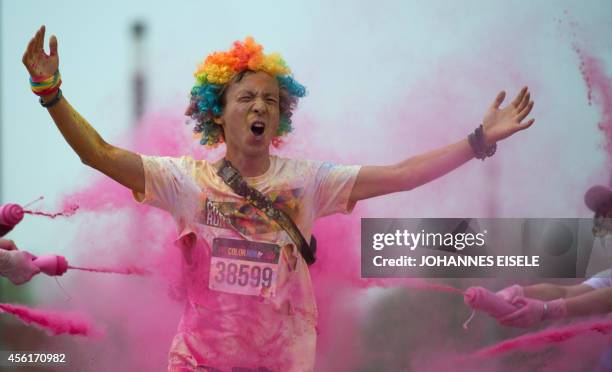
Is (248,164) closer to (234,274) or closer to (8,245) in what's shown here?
(234,274)

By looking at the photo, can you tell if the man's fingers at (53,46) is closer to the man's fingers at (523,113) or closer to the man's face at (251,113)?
the man's face at (251,113)

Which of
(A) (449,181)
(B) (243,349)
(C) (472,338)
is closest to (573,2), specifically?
(A) (449,181)

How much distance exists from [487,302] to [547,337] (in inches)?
16.8

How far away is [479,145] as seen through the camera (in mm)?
3857

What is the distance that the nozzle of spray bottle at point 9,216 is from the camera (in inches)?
164

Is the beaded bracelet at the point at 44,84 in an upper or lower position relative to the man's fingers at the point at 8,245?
upper

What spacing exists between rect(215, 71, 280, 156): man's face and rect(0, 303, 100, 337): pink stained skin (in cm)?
109

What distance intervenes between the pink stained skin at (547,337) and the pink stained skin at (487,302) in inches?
7.6

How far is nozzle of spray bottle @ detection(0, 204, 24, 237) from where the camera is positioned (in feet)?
13.7

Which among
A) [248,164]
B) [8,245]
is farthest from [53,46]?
[8,245]

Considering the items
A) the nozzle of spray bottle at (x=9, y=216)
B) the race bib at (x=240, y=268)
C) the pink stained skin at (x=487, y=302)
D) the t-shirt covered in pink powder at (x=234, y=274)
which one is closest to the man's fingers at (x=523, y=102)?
the pink stained skin at (x=487, y=302)

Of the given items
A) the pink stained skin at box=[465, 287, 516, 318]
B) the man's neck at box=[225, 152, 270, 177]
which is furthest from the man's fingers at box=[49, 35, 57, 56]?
the pink stained skin at box=[465, 287, 516, 318]

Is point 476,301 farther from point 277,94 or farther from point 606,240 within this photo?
point 277,94

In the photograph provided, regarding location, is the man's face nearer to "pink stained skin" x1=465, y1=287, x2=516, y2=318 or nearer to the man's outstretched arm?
the man's outstretched arm
